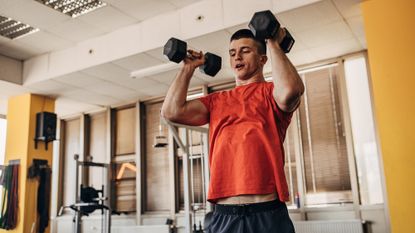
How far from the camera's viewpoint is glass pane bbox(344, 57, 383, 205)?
4.79m

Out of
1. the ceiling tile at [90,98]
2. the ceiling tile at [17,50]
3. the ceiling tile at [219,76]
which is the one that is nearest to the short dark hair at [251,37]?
the ceiling tile at [219,76]

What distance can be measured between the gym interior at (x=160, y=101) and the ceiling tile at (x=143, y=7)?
0.02m

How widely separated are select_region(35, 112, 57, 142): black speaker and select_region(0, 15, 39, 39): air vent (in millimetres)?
1372

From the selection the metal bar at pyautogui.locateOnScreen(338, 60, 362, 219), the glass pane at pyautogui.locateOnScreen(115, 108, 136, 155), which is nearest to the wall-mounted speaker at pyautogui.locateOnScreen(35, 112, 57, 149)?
the glass pane at pyautogui.locateOnScreen(115, 108, 136, 155)

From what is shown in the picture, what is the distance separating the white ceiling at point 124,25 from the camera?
419 centimetres

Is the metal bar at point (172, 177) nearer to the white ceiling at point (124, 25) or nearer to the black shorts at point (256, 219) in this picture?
the white ceiling at point (124, 25)

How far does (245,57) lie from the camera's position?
4.85 feet

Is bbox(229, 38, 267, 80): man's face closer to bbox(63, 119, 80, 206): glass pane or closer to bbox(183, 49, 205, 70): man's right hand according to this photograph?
bbox(183, 49, 205, 70): man's right hand

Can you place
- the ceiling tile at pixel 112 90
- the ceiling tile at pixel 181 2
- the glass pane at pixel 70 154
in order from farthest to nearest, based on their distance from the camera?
1. the glass pane at pixel 70 154
2. the ceiling tile at pixel 112 90
3. the ceiling tile at pixel 181 2

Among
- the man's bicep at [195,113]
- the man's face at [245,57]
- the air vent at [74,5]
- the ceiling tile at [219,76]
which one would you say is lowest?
the man's bicep at [195,113]

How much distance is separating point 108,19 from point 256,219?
4059 mm

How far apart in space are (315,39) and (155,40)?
72.1 inches

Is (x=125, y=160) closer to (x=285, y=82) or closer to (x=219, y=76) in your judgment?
(x=219, y=76)

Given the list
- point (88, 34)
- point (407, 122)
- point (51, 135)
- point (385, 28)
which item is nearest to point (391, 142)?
point (407, 122)
